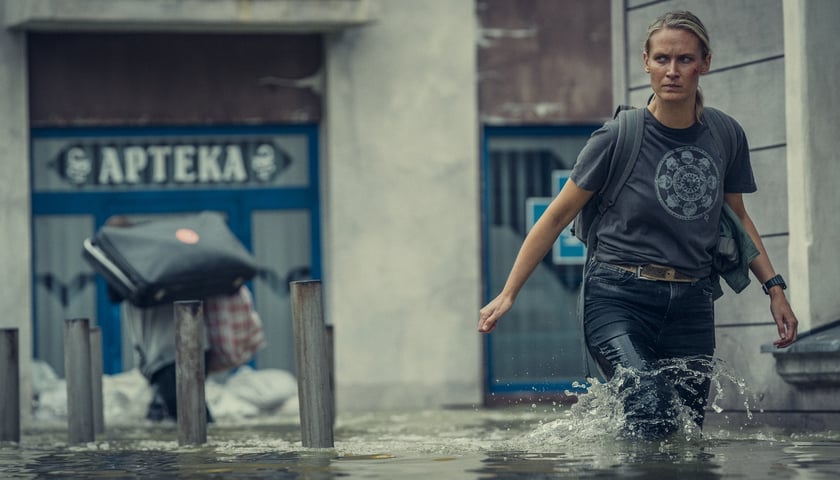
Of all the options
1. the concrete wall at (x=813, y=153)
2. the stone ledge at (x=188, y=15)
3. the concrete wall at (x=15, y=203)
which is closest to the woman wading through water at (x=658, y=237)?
the concrete wall at (x=813, y=153)

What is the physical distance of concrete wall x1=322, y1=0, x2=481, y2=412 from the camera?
52.1 feet

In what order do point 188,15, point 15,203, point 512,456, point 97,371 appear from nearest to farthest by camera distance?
point 512,456 < point 97,371 < point 188,15 < point 15,203

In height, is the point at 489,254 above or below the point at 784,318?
above

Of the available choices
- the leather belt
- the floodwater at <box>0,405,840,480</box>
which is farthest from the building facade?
the leather belt

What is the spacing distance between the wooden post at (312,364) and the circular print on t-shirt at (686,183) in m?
2.04

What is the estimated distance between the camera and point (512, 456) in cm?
687

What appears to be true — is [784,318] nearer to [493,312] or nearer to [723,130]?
[723,130]

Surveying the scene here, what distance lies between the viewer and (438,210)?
1609cm

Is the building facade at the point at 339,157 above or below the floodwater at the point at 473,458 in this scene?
above

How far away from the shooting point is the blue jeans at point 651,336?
242 inches

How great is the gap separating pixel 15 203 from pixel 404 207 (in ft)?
11.3

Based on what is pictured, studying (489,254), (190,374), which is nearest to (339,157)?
(489,254)

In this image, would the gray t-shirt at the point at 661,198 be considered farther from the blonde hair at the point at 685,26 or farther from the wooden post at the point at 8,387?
the wooden post at the point at 8,387

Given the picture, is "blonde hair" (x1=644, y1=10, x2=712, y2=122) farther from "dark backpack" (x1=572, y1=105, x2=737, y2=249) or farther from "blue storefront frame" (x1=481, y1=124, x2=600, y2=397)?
"blue storefront frame" (x1=481, y1=124, x2=600, y2=397)
